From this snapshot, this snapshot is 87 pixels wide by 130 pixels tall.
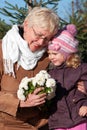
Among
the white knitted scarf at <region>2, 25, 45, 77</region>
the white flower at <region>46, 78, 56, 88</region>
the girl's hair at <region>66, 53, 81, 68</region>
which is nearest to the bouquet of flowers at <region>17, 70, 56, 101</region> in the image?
the white flower at <region>46, 78, 56, 88</region>

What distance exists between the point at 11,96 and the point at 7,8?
623cm

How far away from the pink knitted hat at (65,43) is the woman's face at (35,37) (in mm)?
134

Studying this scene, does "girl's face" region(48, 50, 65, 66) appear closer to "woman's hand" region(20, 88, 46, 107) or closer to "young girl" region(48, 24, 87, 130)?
"young girl" region(48, 24, 87, 130)

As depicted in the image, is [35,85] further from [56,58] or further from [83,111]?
[83,111]

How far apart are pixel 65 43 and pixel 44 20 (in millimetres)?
349

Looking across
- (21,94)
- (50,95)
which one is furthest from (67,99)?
(21,94)

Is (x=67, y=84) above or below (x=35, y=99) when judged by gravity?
below

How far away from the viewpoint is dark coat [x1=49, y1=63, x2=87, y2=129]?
14.0 feet

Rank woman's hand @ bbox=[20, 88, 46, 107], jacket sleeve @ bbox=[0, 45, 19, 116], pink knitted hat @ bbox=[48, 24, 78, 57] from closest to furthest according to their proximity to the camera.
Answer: woman's hand @ bbox=[20, 88, 46, 107], jacket sleeve @ bbox=[0, 45, 19, 116], pink knitted hat @ bbox=[48, 24, 78, 57]

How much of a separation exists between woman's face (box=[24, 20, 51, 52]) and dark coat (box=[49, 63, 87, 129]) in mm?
349

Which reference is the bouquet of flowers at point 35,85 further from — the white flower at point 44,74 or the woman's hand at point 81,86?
the woman's hand at point 81,86

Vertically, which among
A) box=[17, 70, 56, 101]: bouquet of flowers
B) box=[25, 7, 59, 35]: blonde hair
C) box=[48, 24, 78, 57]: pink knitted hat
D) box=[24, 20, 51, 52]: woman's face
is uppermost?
box=[25, 7, 59, 35]: blonde hair

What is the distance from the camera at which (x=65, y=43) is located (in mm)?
Answer: 4270

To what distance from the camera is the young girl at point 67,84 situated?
4273 mm
